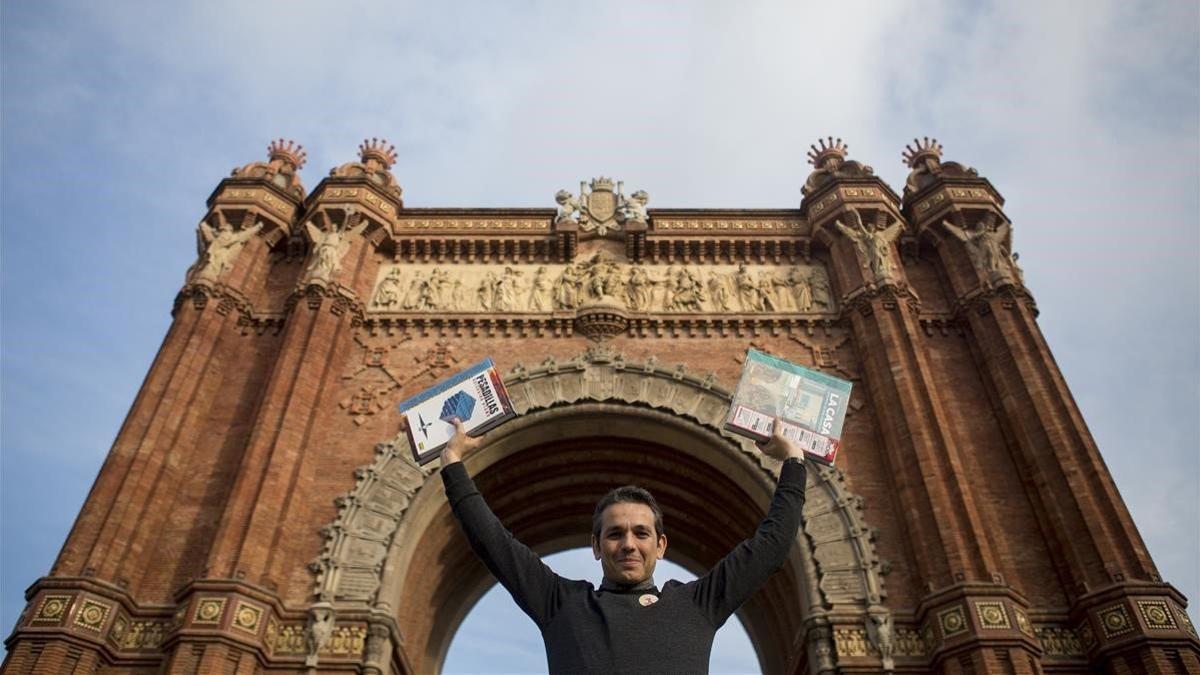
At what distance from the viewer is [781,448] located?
3736mm

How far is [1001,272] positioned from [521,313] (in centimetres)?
949

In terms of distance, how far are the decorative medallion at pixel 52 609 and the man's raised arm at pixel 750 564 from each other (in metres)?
12.0

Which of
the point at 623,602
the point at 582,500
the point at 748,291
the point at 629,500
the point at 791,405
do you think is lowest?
the point at 623,602

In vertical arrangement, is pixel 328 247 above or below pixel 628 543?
above

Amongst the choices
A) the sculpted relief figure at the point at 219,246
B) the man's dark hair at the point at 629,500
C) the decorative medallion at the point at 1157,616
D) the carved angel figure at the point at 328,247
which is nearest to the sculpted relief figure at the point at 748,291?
the carved angel figure at the point at 328,247

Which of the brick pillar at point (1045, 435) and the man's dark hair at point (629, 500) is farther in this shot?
the brick pillar at point (1045, 435)

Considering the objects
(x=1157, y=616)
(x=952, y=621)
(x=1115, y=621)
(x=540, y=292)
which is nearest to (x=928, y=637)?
(x=952, y=621)

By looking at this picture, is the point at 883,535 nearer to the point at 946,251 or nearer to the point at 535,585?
the point at 946,251

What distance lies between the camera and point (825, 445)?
537 cm

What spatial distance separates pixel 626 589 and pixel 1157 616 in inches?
459

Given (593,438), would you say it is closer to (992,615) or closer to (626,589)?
(992,615)

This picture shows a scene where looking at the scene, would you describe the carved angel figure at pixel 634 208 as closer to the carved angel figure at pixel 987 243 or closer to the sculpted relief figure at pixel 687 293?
the sculpted relief figure at pixel 687 293

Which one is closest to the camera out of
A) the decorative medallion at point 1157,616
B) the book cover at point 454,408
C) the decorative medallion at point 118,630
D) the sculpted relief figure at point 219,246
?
the book cover at point 454,408

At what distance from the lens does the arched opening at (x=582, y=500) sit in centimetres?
1464
